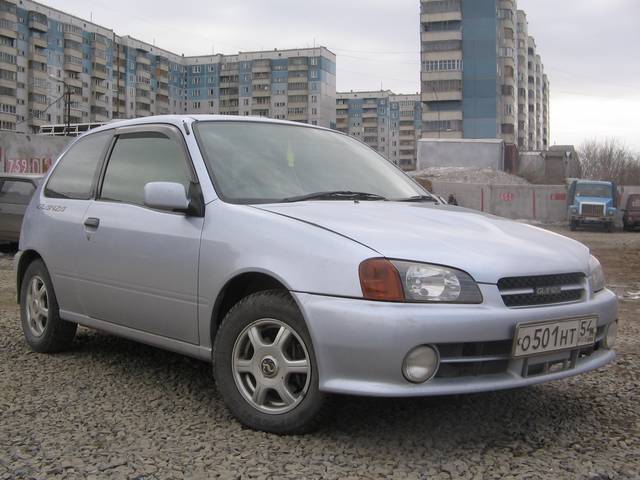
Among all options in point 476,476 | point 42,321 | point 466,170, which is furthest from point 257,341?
point 466,170

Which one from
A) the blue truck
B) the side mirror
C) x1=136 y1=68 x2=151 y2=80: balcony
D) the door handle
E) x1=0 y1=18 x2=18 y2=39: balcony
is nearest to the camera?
the side mirror

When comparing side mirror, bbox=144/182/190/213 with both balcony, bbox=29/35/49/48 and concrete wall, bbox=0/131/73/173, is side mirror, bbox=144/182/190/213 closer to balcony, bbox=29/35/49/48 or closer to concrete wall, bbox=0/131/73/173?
concrete wall, bbox=0/131/73/173

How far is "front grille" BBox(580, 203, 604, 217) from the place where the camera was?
29266mm

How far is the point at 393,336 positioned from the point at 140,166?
213 centimetres

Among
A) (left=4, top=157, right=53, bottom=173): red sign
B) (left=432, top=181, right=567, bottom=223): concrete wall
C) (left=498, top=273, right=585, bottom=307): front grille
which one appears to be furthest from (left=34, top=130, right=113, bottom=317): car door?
(left=432, top=181, right=567, bottom=223): concrete wall

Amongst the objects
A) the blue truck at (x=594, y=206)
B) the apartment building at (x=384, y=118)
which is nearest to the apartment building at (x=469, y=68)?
the apartment building at (x=384, y=118)

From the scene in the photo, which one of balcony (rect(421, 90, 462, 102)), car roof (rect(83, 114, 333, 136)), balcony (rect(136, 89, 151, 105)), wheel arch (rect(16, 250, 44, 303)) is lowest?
wheel arch (rect(16, 250, 44, 303))

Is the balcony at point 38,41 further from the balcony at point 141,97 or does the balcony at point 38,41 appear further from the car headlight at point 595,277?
the car headlight at point 595,277

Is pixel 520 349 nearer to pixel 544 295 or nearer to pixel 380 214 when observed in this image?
pixel 544 295

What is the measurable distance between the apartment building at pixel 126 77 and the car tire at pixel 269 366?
75.1 m

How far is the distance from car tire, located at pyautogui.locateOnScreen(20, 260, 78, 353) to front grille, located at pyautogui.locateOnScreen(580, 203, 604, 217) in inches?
1098

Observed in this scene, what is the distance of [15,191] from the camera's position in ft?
42.9

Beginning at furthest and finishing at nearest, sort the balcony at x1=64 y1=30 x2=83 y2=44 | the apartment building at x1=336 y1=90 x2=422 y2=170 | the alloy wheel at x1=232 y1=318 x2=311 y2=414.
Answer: the apartment building at x1=336 y1=90 x2=422 y2=170
the balcony at x1=64 y1=30 x2=83 y2=44
the alloy wheel at x1=232 y1=318 x2=311 y2=414

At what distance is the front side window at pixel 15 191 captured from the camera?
42.6ft
